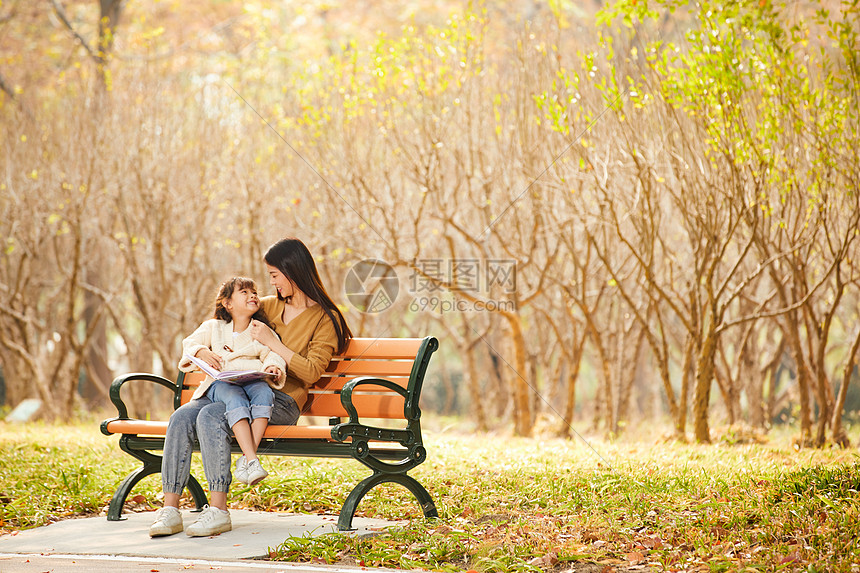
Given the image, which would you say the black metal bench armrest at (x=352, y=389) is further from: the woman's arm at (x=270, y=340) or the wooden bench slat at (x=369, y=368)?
the woman's arm at (x=270, y=340)

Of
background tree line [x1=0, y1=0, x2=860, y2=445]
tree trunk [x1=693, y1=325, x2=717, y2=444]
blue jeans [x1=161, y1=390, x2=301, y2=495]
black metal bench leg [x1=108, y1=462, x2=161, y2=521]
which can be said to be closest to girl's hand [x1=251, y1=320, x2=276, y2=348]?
blue jeans [x1=161, y1=390, x2=301, y2=495]

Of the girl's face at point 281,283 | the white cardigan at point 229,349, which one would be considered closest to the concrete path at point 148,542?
the white cardigan at point 229,349

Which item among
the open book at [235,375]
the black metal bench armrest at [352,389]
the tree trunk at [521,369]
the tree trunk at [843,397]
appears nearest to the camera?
the black metal bench armrest at [352,389]

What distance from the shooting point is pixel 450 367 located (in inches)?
965

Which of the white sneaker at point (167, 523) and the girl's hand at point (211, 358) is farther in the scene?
the girl's hand at point (211, 358)

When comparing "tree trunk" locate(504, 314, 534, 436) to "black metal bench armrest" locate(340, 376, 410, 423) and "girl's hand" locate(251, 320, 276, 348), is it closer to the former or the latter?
"girl's hand" locate(251, 320, 276, 348)

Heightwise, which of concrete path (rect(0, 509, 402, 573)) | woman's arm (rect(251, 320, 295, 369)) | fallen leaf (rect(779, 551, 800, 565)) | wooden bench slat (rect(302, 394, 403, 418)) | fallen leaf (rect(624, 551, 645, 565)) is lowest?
concrete path (rect(0, 509, 402, 573))

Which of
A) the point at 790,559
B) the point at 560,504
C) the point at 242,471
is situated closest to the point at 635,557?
the point at 790,559

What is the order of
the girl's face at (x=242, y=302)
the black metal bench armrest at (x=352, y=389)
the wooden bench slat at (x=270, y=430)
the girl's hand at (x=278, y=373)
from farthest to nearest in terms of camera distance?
1. the girl's face at (x=242, y=302)
2. the girl's hand at (x=278, y=373)
3. the wooden bench slat at (x=270, y=430)
4. the black metal bench armrest at (x=352, y=389)

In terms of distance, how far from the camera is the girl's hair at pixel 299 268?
170 inches

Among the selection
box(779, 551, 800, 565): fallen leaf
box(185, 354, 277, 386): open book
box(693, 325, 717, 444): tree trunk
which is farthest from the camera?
box(693, 325, 717, 444): tree trunk

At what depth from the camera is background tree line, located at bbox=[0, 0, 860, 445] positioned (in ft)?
21.4

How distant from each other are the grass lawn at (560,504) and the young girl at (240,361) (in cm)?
57

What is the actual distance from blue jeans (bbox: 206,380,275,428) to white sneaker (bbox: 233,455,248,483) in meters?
0.18
